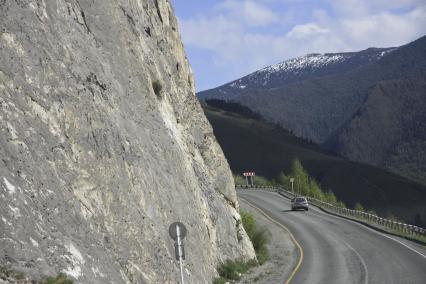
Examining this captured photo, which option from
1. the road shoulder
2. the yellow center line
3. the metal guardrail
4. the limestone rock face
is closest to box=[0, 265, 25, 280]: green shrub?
the limestone rock face

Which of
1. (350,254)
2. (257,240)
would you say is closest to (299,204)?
(257,240)

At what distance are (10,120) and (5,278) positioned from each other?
503 centimetres

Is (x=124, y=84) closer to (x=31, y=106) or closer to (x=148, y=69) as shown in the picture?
(x=148, y=69)

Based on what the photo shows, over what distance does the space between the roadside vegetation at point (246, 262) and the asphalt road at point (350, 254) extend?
256cm

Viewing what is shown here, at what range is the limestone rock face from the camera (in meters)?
14.6

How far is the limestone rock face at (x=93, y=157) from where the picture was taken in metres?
14.6

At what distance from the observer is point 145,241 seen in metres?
18.7

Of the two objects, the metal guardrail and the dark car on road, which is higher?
the dark car on road

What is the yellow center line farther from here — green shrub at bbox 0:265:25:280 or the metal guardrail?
green shrub at bbox 0:265:25:280

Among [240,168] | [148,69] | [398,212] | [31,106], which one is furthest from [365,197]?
[31,106]

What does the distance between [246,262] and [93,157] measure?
1437cm

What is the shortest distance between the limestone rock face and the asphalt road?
15.6 feet

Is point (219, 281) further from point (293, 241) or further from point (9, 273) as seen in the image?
point (293, 241)

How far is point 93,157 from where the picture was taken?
1825 cm
